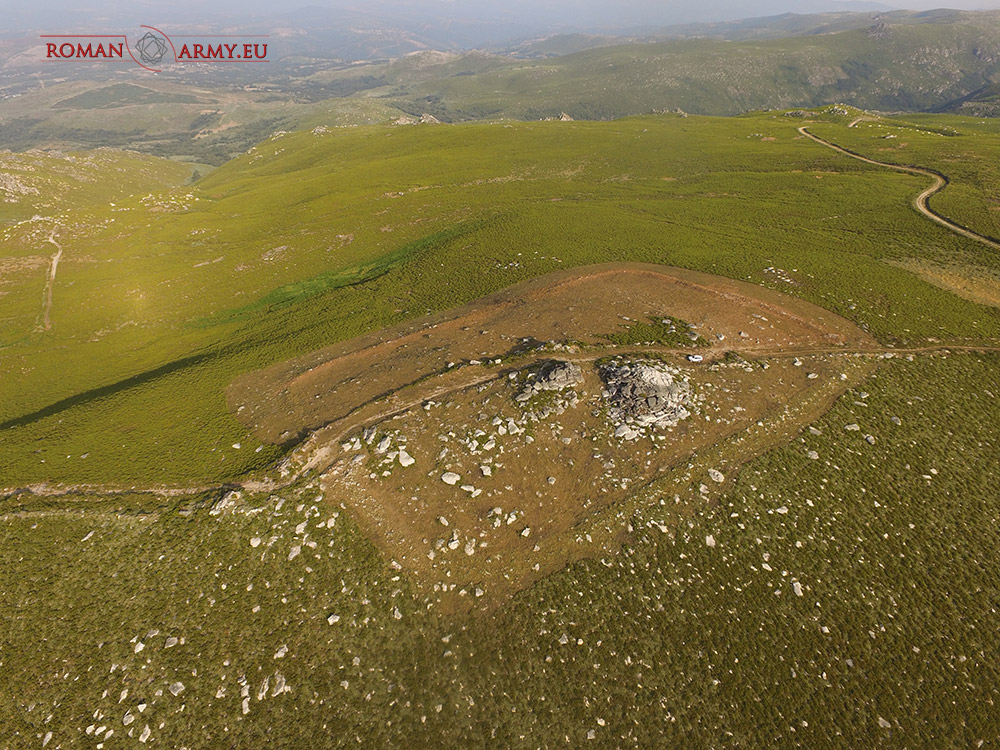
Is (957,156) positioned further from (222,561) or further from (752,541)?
(222,561)

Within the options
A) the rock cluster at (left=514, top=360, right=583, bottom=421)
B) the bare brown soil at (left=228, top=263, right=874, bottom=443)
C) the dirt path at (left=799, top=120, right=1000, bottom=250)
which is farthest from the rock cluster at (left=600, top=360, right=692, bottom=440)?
the dirt path at (left=799, top=120, right=1000, bottom=250)

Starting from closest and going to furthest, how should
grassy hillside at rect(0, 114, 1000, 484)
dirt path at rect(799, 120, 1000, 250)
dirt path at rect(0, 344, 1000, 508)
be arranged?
1. dirt path at rect(0, 344, 1000, 508)
2. grassy hillside at rect(0, 114, 1000, 484)
3. dirt path at rect(799, 120, 1000, 250)

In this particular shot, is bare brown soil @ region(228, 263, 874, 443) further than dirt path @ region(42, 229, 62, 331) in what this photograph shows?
No

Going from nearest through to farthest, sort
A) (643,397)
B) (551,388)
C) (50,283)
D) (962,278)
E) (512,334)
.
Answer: (643,397) < (551,388) < (512,334) < (962,278) < (50,283)

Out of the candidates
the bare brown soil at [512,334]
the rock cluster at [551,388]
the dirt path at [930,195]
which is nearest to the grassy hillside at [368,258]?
the dirt path at [930,195]

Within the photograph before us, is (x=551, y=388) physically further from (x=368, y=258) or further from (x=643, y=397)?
(x=368, y=258)

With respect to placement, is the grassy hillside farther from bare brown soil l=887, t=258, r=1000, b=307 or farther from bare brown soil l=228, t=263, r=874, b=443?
bare brown soil l=228, t=263, r=874, b=443

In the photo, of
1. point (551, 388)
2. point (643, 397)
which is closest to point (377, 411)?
point (551, 388)
